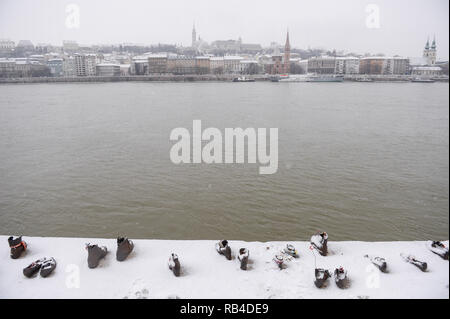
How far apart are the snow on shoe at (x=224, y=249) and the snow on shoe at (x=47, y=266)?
4.86 feet

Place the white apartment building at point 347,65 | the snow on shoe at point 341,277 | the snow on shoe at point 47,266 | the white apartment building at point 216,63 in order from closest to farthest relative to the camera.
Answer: the snow on shoe at point 341,277
the snow on shoe at point 47,266
the white apartment building at point 216,63
the white apartment building at point 347,65

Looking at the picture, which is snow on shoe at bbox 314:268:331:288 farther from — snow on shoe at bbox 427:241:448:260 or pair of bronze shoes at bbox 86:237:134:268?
pair of bronze shoes at bbox 86:237:134:268

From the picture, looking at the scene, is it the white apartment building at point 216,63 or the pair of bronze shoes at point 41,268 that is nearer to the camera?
the pair of bronze shoes at point 41,268

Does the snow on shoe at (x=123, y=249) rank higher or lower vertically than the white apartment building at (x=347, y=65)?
lower

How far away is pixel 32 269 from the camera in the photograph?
105 inches

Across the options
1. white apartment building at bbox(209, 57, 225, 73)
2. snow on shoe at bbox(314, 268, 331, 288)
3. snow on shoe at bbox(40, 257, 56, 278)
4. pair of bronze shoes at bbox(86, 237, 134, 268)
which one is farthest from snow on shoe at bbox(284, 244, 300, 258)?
white apartment building at bbox(209, 57, 225, 73)

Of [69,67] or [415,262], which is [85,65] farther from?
[415,262]

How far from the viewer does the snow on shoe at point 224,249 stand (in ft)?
9.58

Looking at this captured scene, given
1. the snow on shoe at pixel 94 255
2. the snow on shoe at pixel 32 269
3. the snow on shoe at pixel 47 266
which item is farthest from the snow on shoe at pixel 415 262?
the snow on shoe at pixel 32 269

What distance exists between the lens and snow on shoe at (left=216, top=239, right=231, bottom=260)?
9.58ft

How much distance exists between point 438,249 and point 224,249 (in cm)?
200

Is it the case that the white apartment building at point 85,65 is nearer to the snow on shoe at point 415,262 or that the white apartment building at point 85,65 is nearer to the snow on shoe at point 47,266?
the snow on shoe at point 47,266

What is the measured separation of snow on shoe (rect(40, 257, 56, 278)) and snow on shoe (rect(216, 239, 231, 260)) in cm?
148
